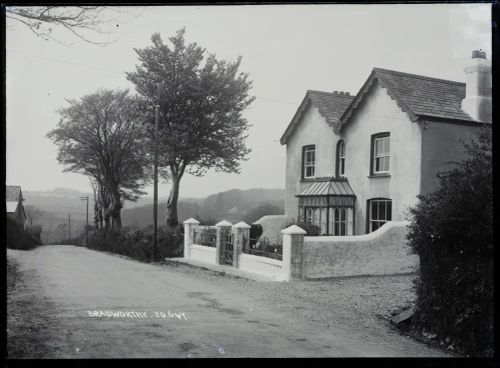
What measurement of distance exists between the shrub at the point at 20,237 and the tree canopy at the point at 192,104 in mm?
3039

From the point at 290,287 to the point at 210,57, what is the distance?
232 inches

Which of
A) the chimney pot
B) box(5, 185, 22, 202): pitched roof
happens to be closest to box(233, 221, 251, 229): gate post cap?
box(5, 185, 22, 202): pitched roof

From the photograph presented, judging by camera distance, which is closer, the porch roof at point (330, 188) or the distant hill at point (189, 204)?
the distant hill at point (189, 204)

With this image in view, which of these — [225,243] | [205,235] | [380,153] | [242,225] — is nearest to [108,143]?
[242,225]

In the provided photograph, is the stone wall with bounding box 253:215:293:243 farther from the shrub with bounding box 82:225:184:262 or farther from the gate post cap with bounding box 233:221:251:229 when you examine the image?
the shrub with bounding box 82:225:184:262

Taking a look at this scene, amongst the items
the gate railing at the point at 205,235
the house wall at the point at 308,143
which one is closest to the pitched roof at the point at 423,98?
the house wall at the point at 308,143

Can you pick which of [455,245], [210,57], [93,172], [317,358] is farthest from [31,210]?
[455,245]

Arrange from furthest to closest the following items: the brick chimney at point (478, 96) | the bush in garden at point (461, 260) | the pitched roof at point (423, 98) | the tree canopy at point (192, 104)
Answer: the pitched roof at point (423, 98)
the brick chimney at point (478, 96)
the tree canopy at point (192, 104)
the bush in garden at point (461, 260)

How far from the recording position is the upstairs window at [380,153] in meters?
14.7

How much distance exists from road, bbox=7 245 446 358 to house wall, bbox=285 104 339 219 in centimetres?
802

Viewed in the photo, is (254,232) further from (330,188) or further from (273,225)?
(330,188)

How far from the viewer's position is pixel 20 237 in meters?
9.16

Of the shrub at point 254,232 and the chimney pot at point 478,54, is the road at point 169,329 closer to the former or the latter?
the chimney pot at point 478,54

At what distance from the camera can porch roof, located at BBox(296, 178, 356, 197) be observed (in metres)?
15.9
